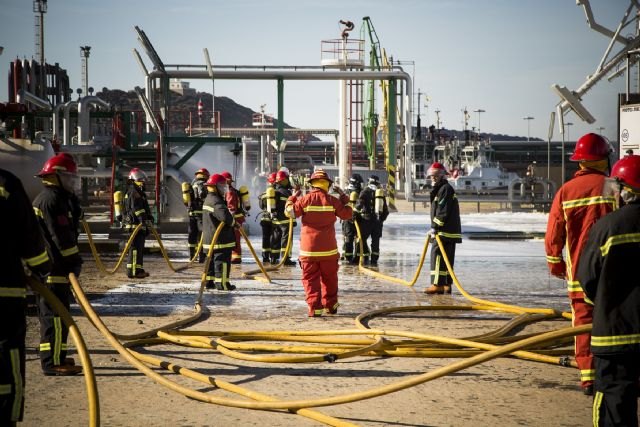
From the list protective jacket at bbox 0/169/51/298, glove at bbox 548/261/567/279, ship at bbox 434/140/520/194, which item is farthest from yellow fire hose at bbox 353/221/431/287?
ship at bbox 434/140/520/194

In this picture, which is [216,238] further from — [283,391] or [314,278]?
[283,391]

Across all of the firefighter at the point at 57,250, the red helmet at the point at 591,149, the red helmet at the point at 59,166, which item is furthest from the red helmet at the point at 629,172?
the red helmet at the point at 59,166

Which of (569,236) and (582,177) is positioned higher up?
(582,177)

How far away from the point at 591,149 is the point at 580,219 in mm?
561

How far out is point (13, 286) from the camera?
438cm

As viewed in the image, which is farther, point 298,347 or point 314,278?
point 314,278

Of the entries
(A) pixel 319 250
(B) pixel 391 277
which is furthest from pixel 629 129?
(A) pixel 319 250

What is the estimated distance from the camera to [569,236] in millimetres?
6215

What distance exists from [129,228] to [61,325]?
6851 millimetres

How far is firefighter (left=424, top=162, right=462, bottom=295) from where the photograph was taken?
37.8 ft

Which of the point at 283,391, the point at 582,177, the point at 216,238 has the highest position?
the point at 582,177

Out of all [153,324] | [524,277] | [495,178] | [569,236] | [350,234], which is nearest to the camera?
[569,236]

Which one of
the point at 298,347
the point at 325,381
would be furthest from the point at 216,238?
the point at 325,381

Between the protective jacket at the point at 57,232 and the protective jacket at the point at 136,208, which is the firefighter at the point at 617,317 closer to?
the protective jacket at the point at 57,232
